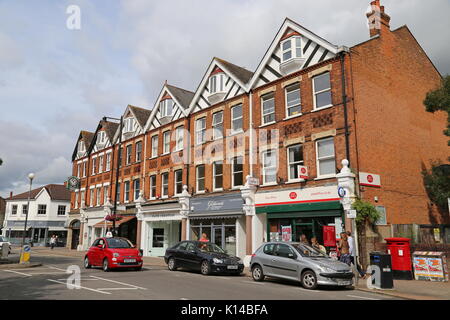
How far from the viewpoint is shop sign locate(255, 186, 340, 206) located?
57.5 feet

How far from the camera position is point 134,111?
3481cm

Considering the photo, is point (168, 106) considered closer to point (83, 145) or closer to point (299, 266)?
point (83, 145)

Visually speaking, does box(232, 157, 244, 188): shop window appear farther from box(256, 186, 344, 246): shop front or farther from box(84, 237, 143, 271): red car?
box(84, 237, 143, 271): red car

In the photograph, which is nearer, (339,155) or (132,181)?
(339,155)

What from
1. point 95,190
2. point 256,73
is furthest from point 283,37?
point 95,190

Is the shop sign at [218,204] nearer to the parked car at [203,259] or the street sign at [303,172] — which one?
the street sign at [303,172]

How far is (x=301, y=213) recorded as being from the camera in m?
18.7

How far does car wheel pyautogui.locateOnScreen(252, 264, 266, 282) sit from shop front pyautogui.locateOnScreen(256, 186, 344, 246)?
4448mm

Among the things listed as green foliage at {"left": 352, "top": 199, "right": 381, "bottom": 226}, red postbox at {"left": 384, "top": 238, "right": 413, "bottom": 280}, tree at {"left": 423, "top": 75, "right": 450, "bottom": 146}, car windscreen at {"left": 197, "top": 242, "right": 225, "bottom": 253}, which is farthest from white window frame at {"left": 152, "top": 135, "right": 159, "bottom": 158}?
red postbox at {"left": 384, "top": 238, "right": 413, "bottom": 280}

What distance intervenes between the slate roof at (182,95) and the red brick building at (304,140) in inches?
64.7

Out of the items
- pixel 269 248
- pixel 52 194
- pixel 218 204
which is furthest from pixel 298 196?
pixel 52 194

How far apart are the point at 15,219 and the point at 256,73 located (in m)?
51.9
